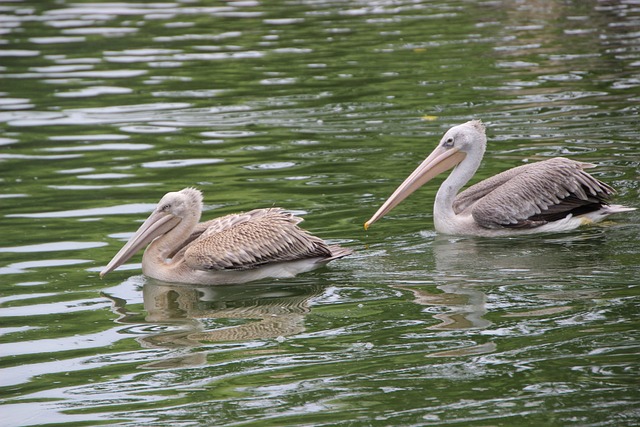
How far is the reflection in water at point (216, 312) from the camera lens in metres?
5.52

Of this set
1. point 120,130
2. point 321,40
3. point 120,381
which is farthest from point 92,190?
point 321,40

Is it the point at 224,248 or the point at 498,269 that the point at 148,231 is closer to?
the point at 224,248

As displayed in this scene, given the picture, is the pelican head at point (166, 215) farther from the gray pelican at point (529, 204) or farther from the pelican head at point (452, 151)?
the pelican head at point (452, 151)

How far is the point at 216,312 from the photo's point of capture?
6.00 meters

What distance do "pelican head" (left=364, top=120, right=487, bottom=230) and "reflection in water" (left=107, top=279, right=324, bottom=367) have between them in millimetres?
1326

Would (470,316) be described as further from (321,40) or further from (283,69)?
(321,40)

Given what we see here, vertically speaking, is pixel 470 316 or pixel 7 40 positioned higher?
pixel 7 40

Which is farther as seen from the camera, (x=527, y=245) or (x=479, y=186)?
(x=479, y=186)

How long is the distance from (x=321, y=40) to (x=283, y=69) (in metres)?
1.75

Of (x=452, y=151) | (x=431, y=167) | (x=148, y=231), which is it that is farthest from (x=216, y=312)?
(x=452, y=151)

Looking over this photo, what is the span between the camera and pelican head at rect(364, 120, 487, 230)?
24.3 ft

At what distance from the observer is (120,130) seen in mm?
10305

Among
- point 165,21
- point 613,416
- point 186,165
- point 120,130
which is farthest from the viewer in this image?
point 165,21

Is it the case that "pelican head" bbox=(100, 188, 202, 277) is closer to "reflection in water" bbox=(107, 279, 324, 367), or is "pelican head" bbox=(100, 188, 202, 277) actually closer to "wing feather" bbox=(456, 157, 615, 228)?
"reflection in water" bbox=(107, 279, 324, 367)
